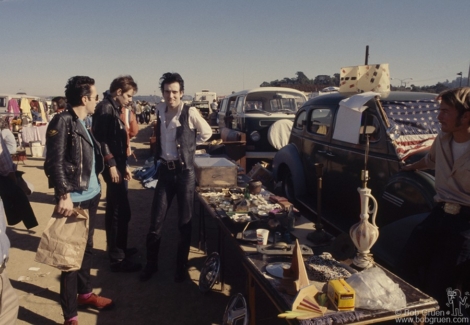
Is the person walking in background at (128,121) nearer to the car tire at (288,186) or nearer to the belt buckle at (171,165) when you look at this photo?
the belt buckle at (171,165)

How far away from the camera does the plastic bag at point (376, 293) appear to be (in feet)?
6.20

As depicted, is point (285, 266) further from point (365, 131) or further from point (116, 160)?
point (116, 160)

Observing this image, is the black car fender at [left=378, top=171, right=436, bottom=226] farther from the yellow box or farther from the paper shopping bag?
the paper shopping bag

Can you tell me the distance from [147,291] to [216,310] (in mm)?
831

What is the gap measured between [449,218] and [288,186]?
143 inches

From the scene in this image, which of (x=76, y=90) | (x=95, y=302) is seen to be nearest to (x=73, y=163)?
(x=76, y=90)

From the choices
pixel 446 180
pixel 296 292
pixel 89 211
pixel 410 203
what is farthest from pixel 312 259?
pixel 89 211

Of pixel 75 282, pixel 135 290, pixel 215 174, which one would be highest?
pixel 215 174

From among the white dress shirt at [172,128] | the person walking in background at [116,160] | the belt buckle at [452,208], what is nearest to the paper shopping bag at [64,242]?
the person walking in background at [116,160]

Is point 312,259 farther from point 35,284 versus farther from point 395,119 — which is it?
point 35,284

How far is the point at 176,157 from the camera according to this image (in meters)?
3.69

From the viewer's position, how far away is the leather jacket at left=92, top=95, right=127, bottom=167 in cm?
382

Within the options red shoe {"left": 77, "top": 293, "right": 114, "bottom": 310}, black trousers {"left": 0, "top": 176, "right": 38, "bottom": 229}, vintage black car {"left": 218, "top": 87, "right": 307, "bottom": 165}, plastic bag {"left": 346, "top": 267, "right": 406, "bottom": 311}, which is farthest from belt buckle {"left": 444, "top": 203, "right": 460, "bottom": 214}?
vintage black car {"left": 218, "top": 87, "right": 307, "bottom": 165}

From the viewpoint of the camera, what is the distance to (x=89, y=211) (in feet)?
10.3
